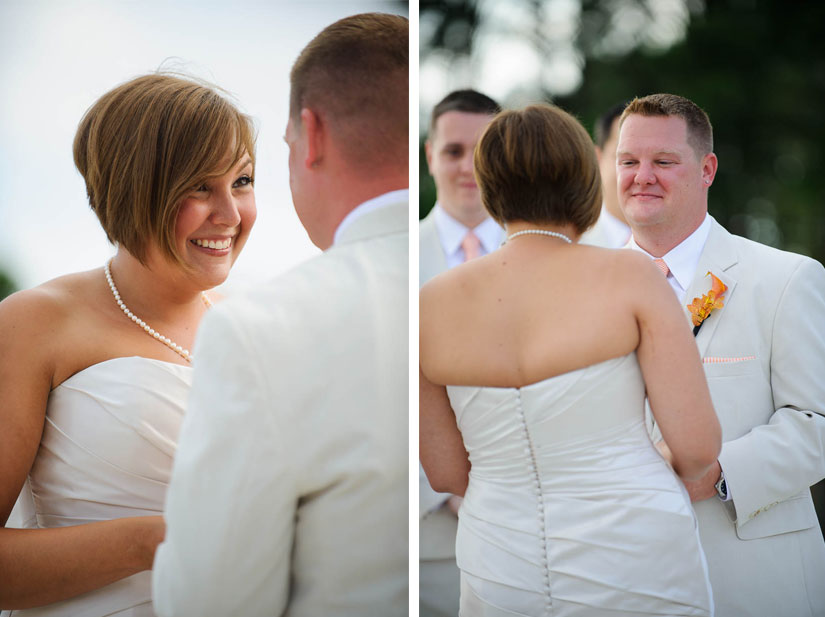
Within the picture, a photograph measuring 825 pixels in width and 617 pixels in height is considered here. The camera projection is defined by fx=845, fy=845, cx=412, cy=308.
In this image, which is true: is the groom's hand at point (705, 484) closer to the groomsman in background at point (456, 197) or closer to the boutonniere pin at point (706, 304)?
the boutonniere pin at point (706, 304)

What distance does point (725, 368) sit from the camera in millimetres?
2598

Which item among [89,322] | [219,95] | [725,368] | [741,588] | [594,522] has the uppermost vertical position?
[219,95]

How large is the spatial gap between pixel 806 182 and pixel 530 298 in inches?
145

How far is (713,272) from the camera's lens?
8.77ft

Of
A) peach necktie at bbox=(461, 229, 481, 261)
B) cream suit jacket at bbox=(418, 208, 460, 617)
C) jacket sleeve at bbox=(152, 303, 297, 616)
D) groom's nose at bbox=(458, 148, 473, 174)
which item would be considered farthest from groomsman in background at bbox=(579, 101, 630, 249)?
jacket sleeve at bbox=(152, 303, 297, 616)

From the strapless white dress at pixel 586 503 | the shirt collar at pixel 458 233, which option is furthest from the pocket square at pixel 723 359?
the shirt collar at pixel 458 233

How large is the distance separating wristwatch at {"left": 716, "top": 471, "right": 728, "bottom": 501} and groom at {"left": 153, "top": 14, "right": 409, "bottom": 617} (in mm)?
953

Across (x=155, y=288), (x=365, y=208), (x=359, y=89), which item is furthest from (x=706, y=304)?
(x=155, y=288)

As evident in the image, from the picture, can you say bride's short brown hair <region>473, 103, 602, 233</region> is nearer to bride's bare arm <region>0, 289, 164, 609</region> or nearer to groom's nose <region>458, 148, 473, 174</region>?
bride's bare arm <region>0, 289, 164, 609</region>

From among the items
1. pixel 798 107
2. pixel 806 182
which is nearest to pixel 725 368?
pixel 806 182

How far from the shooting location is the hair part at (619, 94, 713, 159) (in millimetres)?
2693

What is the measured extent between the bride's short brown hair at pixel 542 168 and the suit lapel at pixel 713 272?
471 millimetres

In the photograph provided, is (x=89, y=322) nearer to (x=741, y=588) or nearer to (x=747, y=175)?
(x=741, y=588)

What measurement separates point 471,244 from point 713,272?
134 centimetres
